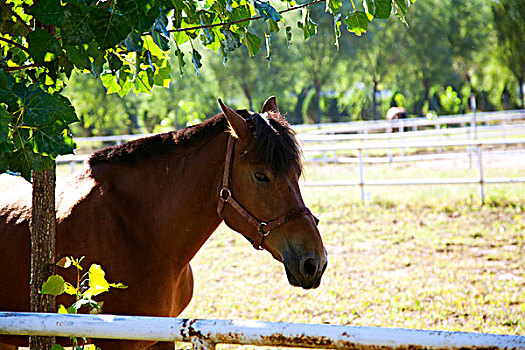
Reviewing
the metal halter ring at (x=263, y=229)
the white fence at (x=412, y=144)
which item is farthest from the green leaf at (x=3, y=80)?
the white fence at (x=412, y=144)

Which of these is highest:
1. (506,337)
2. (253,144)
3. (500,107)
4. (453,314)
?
(500,107)

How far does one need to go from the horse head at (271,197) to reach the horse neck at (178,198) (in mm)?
99

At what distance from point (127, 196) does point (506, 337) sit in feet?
6.50

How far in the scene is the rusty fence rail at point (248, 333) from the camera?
128 centimetres

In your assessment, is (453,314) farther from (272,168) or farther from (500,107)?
(500,107)

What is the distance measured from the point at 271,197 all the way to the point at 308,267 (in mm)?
381

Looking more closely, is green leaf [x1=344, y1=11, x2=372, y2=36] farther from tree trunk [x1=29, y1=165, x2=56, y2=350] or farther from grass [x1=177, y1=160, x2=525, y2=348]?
grass [x1=177, y1=160, x2=525, y2=348]

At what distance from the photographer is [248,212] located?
8.46 ft

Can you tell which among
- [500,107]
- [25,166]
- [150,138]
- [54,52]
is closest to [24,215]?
[150,138]

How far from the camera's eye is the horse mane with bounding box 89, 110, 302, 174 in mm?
2508

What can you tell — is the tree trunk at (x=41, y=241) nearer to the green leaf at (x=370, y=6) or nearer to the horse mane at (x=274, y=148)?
the horse mane at (x=274, y=148)

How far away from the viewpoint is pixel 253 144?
254 centimetres

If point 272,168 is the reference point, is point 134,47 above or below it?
above

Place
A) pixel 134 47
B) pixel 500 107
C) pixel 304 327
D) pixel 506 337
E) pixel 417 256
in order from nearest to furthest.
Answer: pixel 506 337 < pixel 304 327 < pixel 134 47 < pixel 417 256 < pixel 500 107
